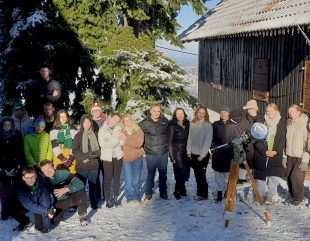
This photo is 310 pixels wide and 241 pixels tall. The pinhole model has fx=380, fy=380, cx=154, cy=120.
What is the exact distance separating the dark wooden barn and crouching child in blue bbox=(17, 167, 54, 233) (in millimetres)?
5932

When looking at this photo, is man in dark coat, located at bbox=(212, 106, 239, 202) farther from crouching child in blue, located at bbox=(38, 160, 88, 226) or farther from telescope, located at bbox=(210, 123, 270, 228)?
crouching child in blue, located at bbox=(38, 160, 88, 226)

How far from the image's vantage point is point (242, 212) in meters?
6.73

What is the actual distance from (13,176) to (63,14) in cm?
501

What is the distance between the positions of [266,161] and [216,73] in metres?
10.8

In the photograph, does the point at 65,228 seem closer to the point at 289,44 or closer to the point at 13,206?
the point at 13,206

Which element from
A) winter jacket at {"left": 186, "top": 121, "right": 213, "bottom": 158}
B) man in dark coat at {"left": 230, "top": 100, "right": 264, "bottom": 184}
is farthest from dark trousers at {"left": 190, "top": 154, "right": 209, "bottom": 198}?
man in dark coat at {"left": 230, "top": 100, "right": 264, "bottom": 184}

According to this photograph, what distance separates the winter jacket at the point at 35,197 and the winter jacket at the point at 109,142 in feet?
4.56

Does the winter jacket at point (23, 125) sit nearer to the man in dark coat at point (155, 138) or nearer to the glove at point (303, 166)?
the man in dark coat at point (155, 138)

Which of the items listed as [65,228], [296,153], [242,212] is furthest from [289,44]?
[65,228]

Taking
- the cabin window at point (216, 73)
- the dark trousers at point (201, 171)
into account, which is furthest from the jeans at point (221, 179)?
the cabin window at point (216, 73)

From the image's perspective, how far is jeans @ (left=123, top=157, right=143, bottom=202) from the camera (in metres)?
7.24

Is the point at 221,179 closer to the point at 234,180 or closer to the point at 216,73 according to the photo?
the point at 234,180

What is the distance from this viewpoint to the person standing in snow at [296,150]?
6.70m

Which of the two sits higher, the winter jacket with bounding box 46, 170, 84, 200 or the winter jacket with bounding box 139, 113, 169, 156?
the winter jacket with bounding box 139, 113, 169, 156
